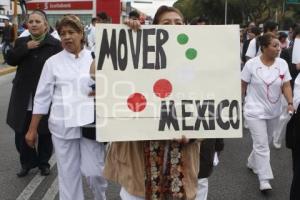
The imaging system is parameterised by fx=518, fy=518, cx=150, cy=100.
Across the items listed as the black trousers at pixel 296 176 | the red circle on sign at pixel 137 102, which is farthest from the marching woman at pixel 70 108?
the black trousers at pixel 296 176

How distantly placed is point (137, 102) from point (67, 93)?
121cm

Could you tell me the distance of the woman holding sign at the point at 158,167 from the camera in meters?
3.00

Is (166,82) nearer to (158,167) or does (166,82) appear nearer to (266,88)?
(158,167)

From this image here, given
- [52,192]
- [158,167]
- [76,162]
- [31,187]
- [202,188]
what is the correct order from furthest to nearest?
[31,187] < [52,192] < [76,162] < [202,188] < [158,167]

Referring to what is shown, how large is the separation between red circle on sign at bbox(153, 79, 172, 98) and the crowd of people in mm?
283

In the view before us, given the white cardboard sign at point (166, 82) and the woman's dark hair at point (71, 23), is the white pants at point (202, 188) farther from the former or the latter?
the woman's dark hair at point (71, 23)

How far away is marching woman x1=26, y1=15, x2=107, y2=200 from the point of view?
3.95m

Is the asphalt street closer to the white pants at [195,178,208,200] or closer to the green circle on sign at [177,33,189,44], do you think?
the white pants at [195,178,208,200]

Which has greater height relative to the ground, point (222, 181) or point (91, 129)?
point (91, 129)

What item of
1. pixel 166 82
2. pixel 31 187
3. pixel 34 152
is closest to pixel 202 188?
pixel 166 82

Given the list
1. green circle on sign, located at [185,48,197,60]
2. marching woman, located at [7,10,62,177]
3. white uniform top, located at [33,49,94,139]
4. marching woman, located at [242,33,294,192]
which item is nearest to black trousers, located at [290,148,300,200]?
marching woman, located at [242,33,294,192]

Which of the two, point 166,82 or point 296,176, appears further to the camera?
point 296,176

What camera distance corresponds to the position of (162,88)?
9.54 ft

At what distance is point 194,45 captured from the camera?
2.92m
